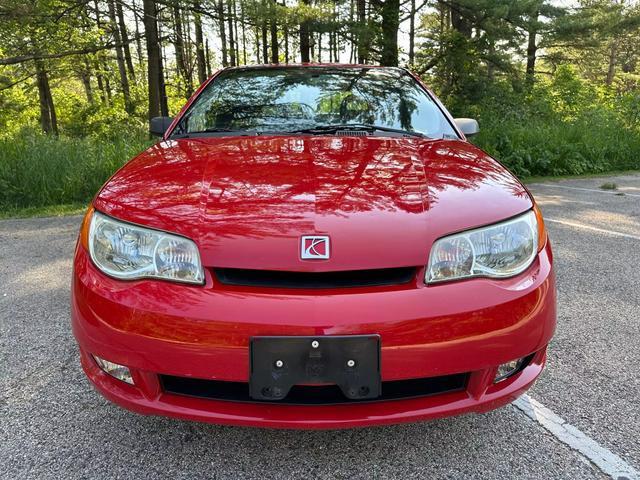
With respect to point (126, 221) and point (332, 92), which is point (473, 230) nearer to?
point (126, 221)

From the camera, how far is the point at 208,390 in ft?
4.41

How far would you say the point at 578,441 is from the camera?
160 cm

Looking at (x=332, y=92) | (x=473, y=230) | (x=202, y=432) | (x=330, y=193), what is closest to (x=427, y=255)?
(x=473, y=230)

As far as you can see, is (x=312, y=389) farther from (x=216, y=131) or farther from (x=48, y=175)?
(x=48, y=175)

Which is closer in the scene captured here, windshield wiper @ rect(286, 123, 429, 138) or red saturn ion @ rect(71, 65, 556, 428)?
red saturn ion @ rect(71, 65, 556, 428)

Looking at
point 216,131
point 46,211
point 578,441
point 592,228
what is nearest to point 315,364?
point 578,441

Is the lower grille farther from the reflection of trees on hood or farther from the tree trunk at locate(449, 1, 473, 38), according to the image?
the tree trunk at locate(449, 1, 473, 38)

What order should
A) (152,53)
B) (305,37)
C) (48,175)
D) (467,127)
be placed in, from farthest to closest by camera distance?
1. (305,37)
2. (152,53)
3. (48,175)
4. (467,127)

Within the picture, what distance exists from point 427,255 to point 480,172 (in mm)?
601

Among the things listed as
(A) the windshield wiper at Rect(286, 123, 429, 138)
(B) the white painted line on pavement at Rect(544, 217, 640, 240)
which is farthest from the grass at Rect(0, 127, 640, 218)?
(A) the windshield wiper at Rect(286, 123, 429, 138)

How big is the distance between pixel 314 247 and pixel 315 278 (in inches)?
3.4

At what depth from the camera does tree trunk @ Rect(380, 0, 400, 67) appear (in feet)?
38.8

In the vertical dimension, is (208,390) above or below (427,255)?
below

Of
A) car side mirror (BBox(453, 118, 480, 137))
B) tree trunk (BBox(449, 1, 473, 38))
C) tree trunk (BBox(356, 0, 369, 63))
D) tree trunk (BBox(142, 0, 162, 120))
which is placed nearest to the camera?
car side mirror (BBox(453, 118, 480, 137))
